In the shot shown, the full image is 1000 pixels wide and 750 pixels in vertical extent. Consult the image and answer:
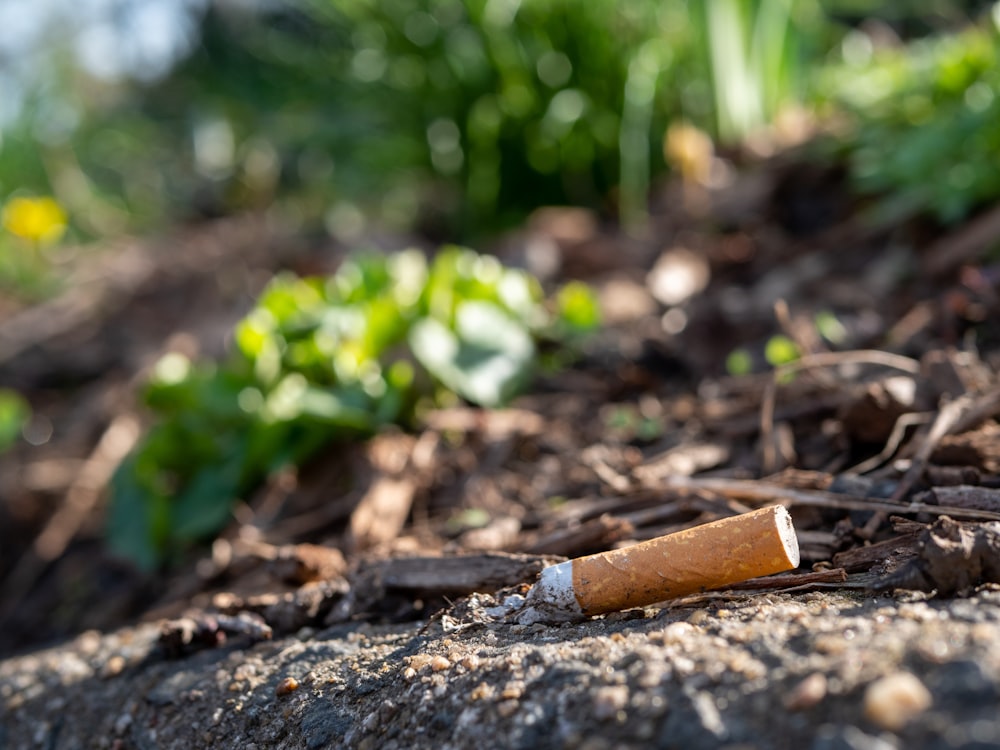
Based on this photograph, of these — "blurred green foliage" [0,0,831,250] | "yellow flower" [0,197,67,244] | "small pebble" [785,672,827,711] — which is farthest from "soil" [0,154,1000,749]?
"yellow flower" [0,197,67,244]

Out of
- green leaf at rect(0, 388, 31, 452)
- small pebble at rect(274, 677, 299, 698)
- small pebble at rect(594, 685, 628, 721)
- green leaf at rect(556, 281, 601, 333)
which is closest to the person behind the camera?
small pebble at rect(594, 685, 628, 721)

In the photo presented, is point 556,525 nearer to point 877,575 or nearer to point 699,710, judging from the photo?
point 877,575

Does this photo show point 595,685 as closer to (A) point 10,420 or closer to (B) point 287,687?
(B) point 287,687

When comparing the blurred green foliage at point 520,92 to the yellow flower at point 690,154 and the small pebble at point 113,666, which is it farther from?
the small pebble at point 113,666

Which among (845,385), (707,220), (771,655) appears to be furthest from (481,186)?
(771,655)

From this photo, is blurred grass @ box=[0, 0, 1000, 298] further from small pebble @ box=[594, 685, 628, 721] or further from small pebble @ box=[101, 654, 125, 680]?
small pebble @ box=[101, 654, 125, 680]

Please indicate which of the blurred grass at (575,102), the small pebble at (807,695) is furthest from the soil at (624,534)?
the blurred grass at (575,102)

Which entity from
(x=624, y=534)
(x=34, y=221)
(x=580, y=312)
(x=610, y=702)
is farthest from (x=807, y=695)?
(x=34, y=221)
